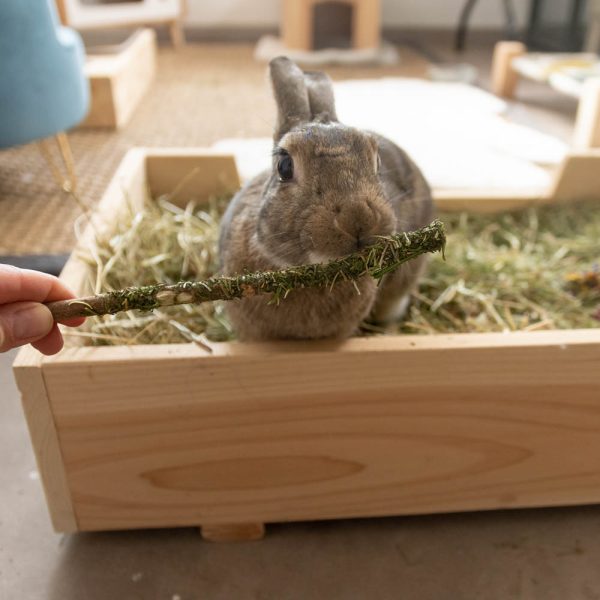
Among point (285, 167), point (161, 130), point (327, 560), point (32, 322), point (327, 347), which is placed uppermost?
point (285, 167)

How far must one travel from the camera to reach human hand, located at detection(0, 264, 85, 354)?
0.73 m

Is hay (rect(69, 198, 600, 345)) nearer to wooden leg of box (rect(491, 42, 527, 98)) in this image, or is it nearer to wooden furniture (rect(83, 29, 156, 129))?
wooden furniture (rect(83, 29, 156, 129))

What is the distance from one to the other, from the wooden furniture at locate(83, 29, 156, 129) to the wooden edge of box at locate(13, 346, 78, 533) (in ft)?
6.07

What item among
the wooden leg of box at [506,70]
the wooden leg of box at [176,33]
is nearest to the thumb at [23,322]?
the wooden leg of box at [506,70]

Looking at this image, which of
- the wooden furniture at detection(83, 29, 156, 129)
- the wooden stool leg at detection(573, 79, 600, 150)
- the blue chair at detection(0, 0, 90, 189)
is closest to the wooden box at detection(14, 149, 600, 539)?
the blue chair at detection(0, 0, 90, 189)

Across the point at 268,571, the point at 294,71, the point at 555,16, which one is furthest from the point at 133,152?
the point at 555,16

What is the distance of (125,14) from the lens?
354cm

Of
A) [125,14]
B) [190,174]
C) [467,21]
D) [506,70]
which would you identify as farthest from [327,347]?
[467,21]

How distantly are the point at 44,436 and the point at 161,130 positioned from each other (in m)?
1.83

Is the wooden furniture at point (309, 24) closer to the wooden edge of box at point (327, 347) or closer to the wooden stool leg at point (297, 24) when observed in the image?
the wooden stool leg at point (297, 24)

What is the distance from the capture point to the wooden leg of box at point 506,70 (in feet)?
9.96

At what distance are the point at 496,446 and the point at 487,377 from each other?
0.44 feet

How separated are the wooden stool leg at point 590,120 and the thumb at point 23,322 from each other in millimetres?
1931

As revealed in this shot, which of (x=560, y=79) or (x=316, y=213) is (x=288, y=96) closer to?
(x=316, y=213)
